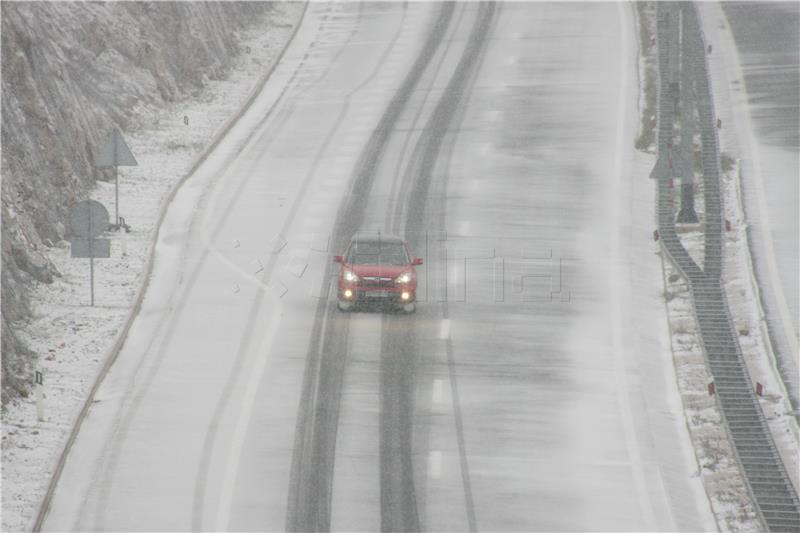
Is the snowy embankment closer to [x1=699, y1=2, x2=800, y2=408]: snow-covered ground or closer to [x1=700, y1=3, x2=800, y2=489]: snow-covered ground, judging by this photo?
[x1=700, y1=3, x2=800, y2=489]: snow-covered ground

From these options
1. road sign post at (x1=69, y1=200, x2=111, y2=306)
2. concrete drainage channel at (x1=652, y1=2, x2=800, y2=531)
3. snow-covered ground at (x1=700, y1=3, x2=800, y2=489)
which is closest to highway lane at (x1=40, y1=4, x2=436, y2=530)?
road sign post at (x1=69, y1=200, x2=111, y2=306)

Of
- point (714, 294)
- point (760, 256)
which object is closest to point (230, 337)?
point (714, 294)

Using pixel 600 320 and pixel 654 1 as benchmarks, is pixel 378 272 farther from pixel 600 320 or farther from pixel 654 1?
pixel 654 1

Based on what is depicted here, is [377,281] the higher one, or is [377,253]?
[377,253]

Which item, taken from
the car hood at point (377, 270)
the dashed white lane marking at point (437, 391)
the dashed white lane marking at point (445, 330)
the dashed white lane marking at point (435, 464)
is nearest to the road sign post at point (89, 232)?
the car hood at point (377, 270)

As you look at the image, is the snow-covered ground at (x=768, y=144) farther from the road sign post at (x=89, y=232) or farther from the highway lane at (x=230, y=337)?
the road sign post at (x=89, y=232)

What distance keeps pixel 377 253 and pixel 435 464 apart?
9.20 m

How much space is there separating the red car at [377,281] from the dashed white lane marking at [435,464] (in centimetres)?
733

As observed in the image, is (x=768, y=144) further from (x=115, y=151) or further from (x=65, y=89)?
(x=115, y=151)

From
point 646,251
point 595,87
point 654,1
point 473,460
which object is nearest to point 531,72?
point 595,87

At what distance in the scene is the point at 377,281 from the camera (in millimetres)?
34469

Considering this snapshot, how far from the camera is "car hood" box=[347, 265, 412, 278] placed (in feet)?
113

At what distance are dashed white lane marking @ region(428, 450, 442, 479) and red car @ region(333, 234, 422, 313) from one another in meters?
7.33

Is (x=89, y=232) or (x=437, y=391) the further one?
(x=89, y=232)
